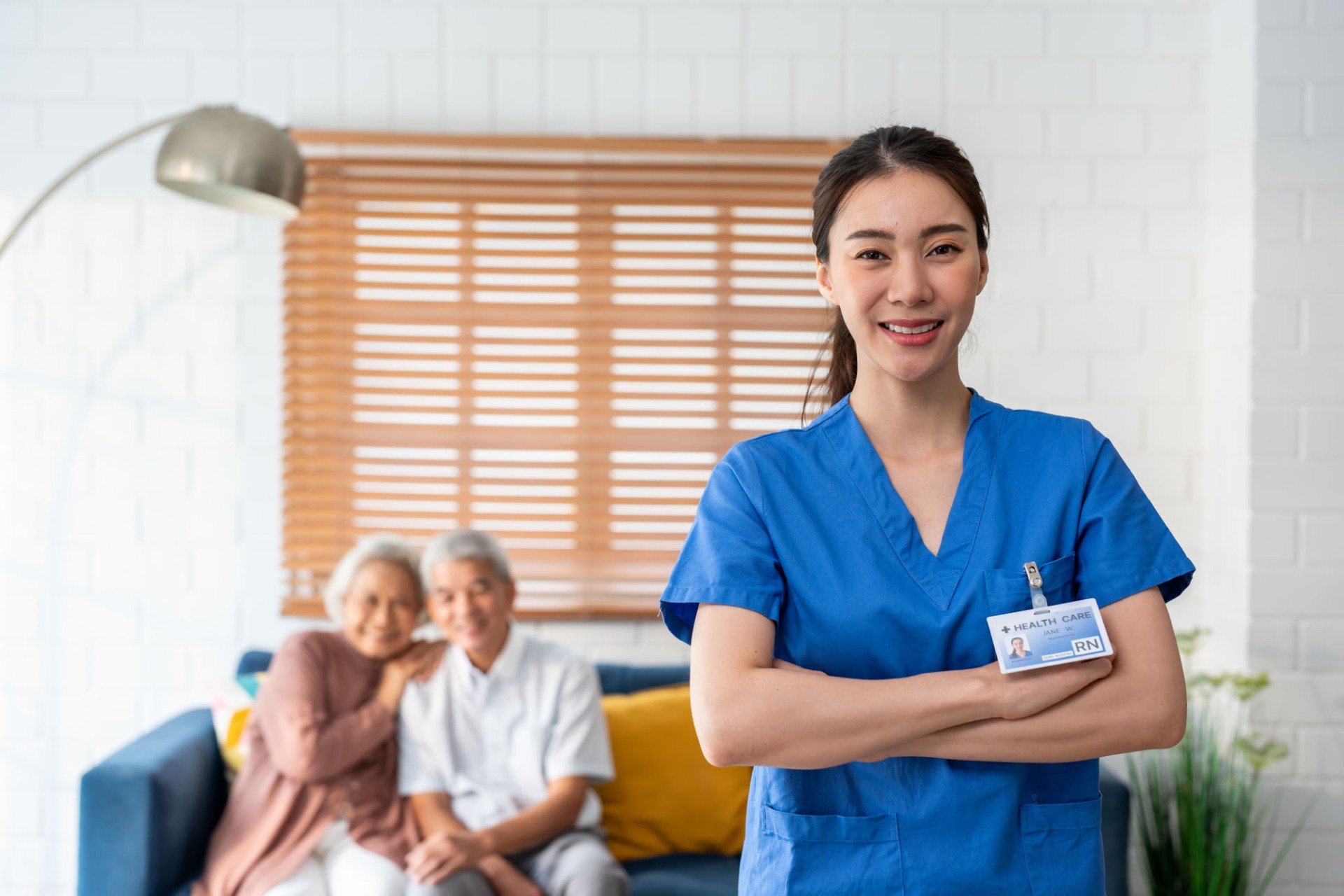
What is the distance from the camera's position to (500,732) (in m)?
2.43

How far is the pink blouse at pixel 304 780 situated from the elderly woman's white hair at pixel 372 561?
0.50 feet

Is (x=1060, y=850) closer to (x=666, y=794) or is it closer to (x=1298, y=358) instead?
(x=666, y=794)

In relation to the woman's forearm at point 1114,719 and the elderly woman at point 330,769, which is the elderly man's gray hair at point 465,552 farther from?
the woman's forearm at point 1114,719

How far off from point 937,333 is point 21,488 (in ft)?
9.34

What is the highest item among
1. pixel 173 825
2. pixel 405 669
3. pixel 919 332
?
pixel 919 332

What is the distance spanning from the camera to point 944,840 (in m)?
1.07

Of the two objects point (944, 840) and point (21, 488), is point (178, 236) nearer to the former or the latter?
point (21, 488)

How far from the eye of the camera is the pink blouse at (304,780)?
2.29 meters

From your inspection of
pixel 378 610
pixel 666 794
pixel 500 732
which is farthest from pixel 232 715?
pixel 666 794

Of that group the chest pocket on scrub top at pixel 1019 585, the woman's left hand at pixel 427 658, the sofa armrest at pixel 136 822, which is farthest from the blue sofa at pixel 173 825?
the chest pocket on scrub top at pixel 1019 585

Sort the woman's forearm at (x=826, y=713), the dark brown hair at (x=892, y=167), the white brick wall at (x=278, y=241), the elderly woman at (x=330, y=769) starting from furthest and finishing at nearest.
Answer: the white brick wall at (x=278, y=241) → the elderly woman at (x=330, y=769) → the dark brown hair at (x=892, y=167) → the woman's forearm at (x=826, y=713)

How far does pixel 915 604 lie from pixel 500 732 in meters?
1.57

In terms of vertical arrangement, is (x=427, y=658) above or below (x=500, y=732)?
above

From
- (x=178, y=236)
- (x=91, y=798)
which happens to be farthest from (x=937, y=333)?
(x=178, y=236)
